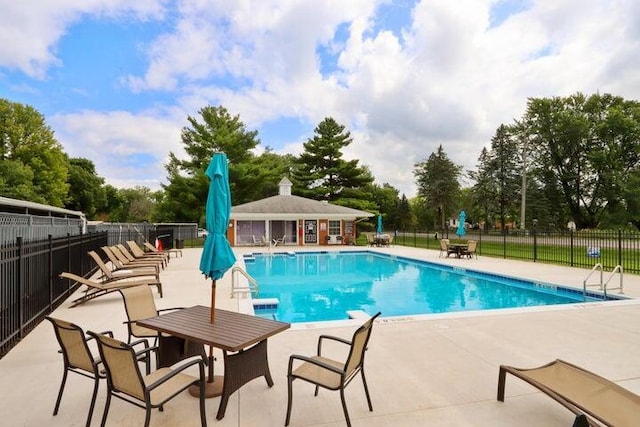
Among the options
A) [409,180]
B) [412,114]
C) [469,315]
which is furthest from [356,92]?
[409,180]

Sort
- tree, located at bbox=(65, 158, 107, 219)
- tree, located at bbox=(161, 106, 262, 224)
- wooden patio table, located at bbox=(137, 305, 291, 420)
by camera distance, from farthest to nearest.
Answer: tree, located at bbox=(65, 158, 107, 219) < tree, located at bbox=(161, 106, 262, 224) < wooden patio table, located at bbox=(137, 305, 291, 420)

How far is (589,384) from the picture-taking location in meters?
2.97

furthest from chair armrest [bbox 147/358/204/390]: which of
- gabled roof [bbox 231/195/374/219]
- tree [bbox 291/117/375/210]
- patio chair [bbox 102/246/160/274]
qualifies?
tree [bbox 291/117/375/210]

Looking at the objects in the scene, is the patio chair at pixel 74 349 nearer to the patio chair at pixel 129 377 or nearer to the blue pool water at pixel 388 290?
the patio chair at pixel 129 377

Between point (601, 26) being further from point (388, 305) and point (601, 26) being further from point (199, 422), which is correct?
point (199, 422)

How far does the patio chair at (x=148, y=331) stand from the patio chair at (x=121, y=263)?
17.3 ft

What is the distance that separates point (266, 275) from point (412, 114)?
11.4 metres

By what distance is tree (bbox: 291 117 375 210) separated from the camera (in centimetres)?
3712

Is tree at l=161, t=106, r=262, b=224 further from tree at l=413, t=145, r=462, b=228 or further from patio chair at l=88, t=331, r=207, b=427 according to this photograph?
patio chair at l=88, t=331, r=207, b=427

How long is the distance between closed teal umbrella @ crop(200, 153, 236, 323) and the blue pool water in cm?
430

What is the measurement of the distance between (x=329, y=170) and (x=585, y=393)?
35.0 metres

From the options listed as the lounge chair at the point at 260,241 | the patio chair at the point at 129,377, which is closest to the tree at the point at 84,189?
the lounge chair at the point at 260,241

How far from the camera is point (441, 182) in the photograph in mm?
45531

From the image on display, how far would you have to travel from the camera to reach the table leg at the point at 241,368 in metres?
2.96
